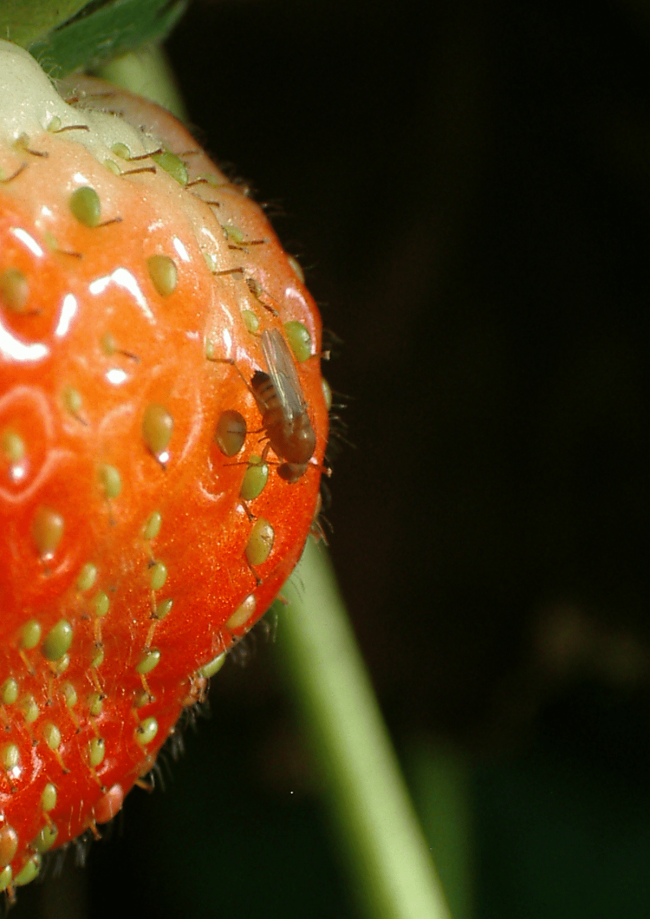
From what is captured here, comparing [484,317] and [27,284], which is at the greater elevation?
[27,284]

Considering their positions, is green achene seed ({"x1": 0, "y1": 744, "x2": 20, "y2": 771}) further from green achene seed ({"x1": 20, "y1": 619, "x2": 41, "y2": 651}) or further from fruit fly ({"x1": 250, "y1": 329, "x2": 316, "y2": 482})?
fruit fly ({"x1": 250, "y1": 329, "x2": 316, "y2": 482})

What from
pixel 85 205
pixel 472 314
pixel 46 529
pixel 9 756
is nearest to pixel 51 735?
pixel 9 756

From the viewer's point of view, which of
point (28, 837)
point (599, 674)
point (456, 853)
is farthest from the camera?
point (599, 674)

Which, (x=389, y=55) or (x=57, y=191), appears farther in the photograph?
(x=389, y=55)

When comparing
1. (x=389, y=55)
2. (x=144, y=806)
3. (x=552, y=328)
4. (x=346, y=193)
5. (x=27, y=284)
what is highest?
(x=27, y=284)

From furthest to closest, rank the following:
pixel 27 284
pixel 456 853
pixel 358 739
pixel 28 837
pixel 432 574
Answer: pixel 432 574 → pixel 456 853 → pixel 358 739 → pixel 28 837 → pixel 27 284

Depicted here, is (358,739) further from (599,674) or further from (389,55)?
(389,55)

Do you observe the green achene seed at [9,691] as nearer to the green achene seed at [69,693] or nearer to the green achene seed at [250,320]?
the green achene seed at [69,693]

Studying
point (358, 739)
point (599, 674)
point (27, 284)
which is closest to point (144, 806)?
point (358, 739)
